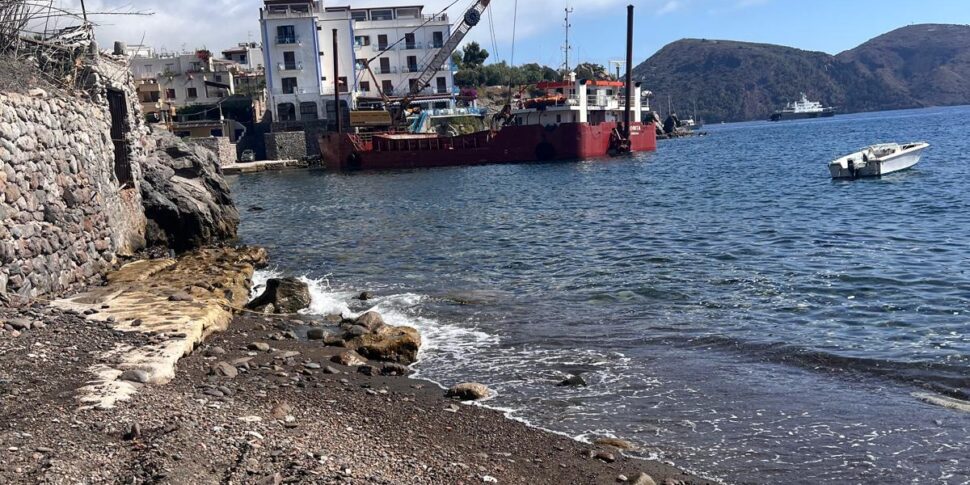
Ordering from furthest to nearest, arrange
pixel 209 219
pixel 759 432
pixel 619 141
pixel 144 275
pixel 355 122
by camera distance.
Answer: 1. pixel 355 122
2. pixel 619 141
3. pixel 209 219
4. pixel 144 275
5. pixel 759 432

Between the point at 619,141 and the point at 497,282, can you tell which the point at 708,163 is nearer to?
the point at 619,141

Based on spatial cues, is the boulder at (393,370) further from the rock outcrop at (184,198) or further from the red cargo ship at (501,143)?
the red cargo ship at (501,143)

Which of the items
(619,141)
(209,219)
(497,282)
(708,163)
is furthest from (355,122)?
(497,282)

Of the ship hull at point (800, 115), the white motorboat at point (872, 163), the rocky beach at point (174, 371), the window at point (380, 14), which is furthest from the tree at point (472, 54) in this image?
the ship hull at point (800, 115)

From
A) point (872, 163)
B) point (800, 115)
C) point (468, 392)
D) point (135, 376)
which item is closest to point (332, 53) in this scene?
point (872, 163)

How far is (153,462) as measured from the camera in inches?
207

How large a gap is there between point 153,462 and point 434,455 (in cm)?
220

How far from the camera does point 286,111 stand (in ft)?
226

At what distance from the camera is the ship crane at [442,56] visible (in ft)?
225

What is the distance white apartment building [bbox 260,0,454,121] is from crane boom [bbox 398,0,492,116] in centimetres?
299

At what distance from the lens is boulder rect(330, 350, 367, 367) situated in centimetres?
953

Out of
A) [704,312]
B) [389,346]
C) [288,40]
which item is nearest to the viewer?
[389,346]

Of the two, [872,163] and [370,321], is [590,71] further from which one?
[370,321]

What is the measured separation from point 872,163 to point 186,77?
58851mm
